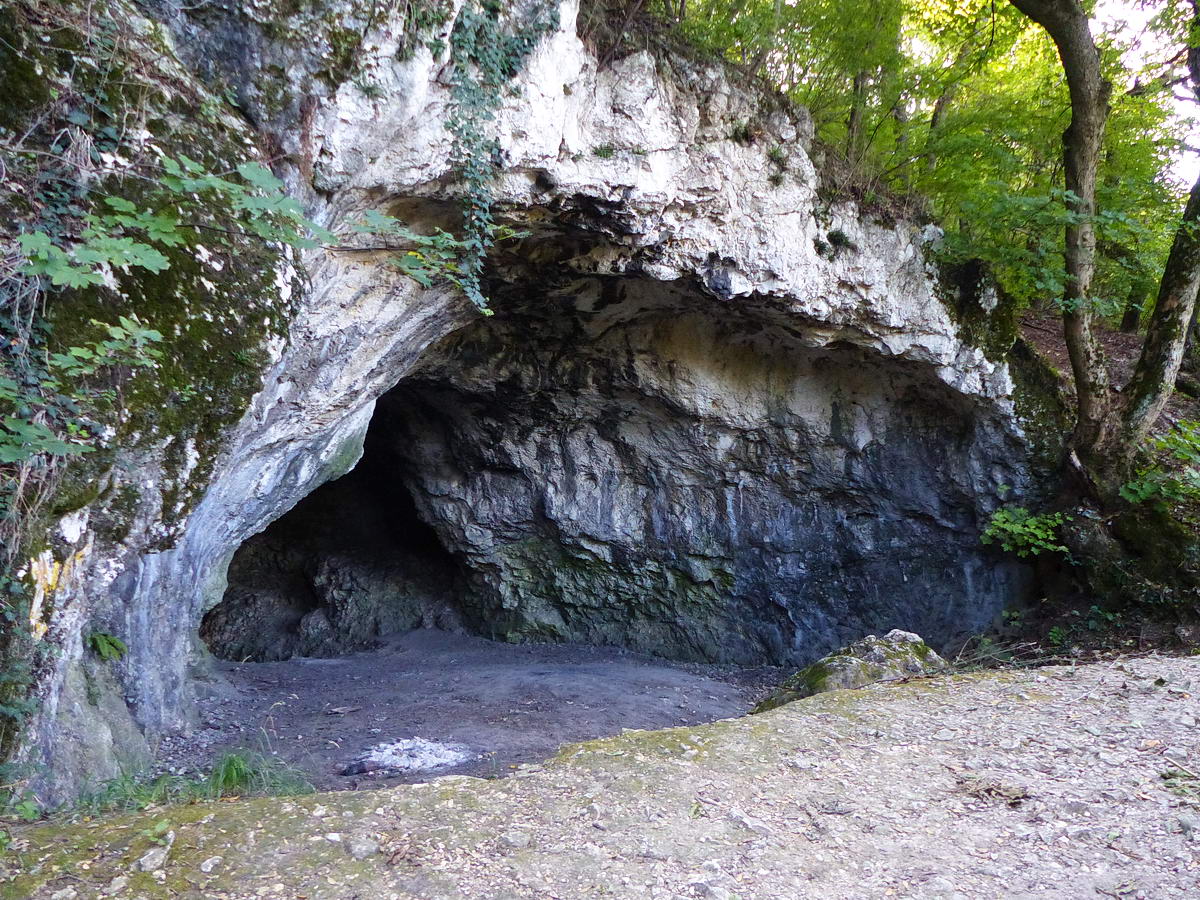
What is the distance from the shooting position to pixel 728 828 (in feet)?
9.05

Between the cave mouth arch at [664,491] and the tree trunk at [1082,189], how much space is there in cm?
85


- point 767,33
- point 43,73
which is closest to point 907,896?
point 43,73

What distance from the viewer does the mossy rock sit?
16.0 feet

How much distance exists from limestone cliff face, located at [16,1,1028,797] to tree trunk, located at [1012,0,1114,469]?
71cm

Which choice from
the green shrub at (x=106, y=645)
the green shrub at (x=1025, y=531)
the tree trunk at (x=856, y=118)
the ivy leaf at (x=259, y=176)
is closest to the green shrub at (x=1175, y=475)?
the green shrub at (x=1025, y=531)

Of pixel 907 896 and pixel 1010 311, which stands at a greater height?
pixel 1010 311

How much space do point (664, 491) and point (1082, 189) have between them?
503 cm

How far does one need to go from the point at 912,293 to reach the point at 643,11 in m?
3.55

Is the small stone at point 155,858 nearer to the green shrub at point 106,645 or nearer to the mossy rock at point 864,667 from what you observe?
the green shrub at point 106,645

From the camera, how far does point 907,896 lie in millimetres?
2359

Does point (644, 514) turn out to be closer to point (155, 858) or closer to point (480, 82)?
point (480, 82)

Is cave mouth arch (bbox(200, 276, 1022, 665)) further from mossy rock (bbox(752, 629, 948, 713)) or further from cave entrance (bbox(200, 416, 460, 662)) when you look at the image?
mossy rock (bbox(752, 629, 948, 713))

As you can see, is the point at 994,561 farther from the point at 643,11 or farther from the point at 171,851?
the point at 171,851

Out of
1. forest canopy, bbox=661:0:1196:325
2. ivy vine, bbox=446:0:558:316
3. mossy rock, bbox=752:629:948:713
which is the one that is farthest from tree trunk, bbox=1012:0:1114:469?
ivy vine, bbox=446:0:558:316
